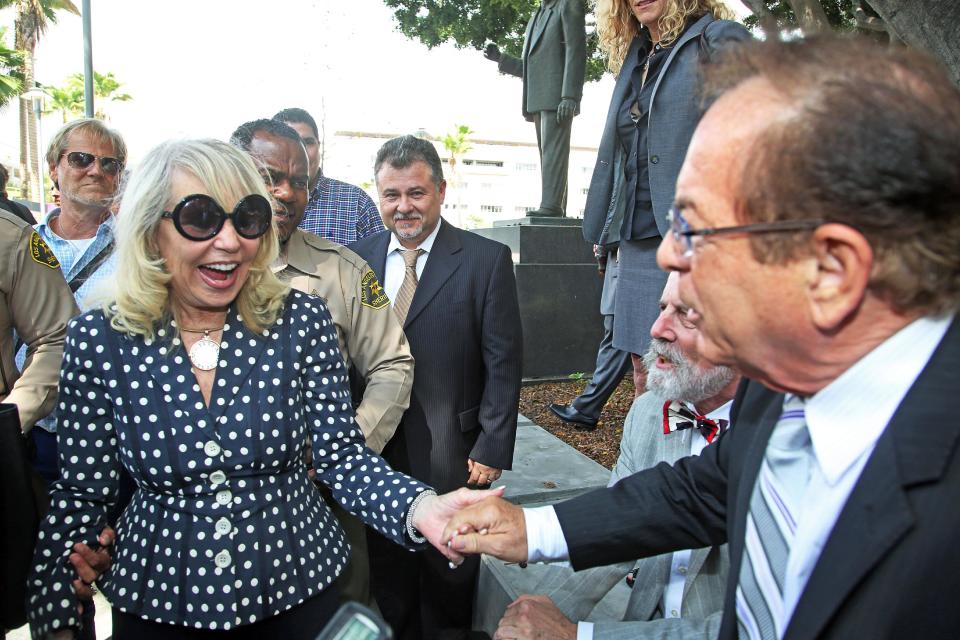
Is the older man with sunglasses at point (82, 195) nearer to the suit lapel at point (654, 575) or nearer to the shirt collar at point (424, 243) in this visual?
the shirt collar at point (424, 243)

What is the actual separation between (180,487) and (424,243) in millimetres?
1852

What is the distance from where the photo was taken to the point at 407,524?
198cm

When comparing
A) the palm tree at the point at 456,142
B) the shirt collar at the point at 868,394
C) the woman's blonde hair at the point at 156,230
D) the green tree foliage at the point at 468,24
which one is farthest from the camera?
the palm tree at the point at 456,142

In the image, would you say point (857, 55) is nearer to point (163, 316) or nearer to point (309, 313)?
point (309, 313)

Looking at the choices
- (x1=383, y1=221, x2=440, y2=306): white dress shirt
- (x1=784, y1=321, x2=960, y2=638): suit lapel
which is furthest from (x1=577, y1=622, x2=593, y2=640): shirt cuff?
(x1=383, y1=221, x2=440, y2=306): white dress shirt

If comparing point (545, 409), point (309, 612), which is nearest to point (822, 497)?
point (309, 612)

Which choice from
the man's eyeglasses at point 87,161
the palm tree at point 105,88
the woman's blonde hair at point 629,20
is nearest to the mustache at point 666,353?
the woman's blonde hair at point 629,20

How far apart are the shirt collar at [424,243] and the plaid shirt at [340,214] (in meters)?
1.10

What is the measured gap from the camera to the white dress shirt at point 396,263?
3.42m

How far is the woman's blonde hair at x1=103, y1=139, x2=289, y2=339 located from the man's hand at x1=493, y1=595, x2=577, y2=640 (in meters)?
1.11

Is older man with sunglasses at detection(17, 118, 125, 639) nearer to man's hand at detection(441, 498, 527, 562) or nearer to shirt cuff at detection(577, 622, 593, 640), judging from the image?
man's hand at detection(441, 498, 527, 562)

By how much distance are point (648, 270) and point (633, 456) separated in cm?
151

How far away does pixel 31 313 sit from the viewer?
2709 millimetres

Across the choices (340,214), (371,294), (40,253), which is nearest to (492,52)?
(340,214)
